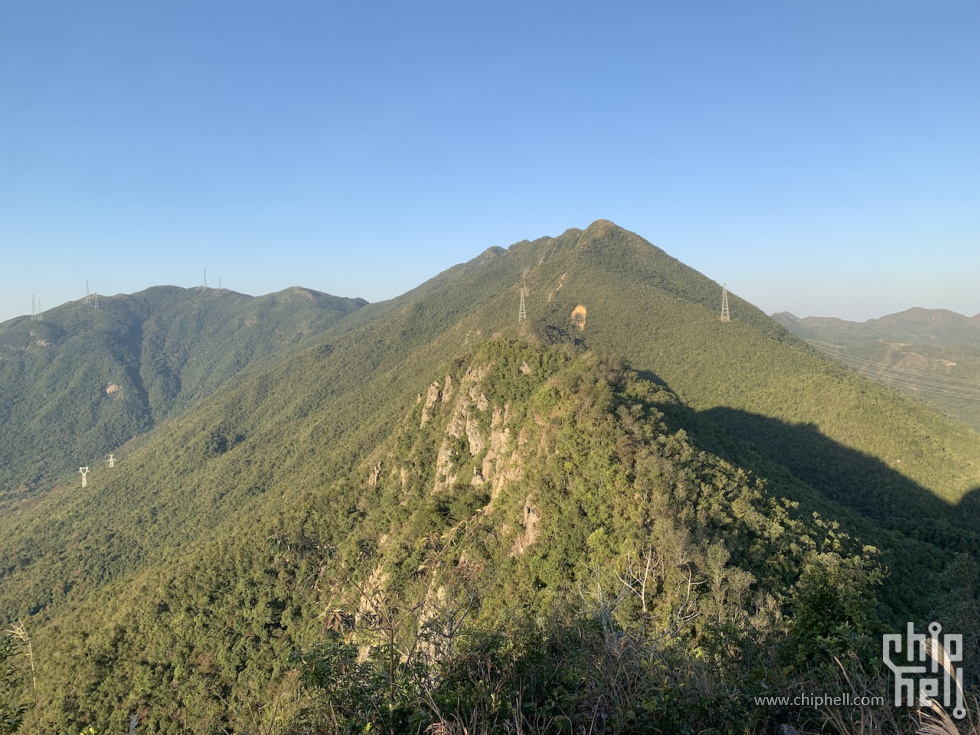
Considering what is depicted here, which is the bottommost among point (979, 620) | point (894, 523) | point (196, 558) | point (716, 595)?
point (196, 558)

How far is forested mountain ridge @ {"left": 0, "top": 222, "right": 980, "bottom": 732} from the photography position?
30.0 ft

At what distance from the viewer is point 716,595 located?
20.8 metres

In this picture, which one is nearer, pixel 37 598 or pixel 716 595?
pixel 716 595

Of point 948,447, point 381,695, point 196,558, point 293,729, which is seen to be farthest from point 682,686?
point 948,447

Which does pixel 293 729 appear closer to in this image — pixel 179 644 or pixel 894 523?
pixel 179 644

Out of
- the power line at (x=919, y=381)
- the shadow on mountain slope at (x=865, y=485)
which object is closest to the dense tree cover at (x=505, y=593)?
the shadow on mountain slope at (x=865, y=485)

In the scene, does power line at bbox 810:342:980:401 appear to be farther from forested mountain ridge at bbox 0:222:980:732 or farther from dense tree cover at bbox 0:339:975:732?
dense tree cover at bbox 0:339:975:732

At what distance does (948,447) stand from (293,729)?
285 ft

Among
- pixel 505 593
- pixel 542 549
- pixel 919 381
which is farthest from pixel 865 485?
pixel 919 381

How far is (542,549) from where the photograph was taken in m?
28.1

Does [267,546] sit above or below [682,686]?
below

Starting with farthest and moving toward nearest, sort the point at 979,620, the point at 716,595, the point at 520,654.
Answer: the point at 716,595, the point at 979,620, the point at 520,654

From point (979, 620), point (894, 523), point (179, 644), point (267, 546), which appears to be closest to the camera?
point (979, 620)

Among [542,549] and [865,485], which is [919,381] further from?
[542,549]
